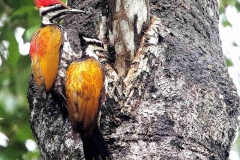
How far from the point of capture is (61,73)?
3.56 meters

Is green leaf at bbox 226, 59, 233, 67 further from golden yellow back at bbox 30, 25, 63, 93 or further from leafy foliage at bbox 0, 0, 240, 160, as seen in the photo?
golden yellow back at bbox 30, 25, 63, 93

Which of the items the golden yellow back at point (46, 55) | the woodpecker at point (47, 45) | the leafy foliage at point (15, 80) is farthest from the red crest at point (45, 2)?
the leafy foliage at point (15, 80)

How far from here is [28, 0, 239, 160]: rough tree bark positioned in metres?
3.39

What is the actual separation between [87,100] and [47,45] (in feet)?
2.24

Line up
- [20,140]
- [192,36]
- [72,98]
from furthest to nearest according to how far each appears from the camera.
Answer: [20,140]
[192,36]
[72,98]

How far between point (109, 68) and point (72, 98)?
0.61 meters

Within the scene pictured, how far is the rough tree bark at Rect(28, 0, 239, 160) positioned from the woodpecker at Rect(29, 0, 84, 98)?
0.75 ft

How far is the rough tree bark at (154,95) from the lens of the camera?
133 inches

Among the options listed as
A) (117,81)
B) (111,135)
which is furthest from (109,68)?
(111,135)

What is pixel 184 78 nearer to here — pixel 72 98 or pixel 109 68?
pixel 109 68

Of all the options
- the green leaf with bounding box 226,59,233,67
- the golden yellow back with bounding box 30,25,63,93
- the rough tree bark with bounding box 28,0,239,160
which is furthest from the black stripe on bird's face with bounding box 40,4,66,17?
the green leaf with bounding box 226,59,233,67

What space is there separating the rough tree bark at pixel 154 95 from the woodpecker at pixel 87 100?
0.64 feet

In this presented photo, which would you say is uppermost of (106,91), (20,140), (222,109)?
(106,91)

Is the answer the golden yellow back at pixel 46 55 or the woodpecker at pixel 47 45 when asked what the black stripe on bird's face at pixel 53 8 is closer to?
the woodpecker at pixel 47 45
